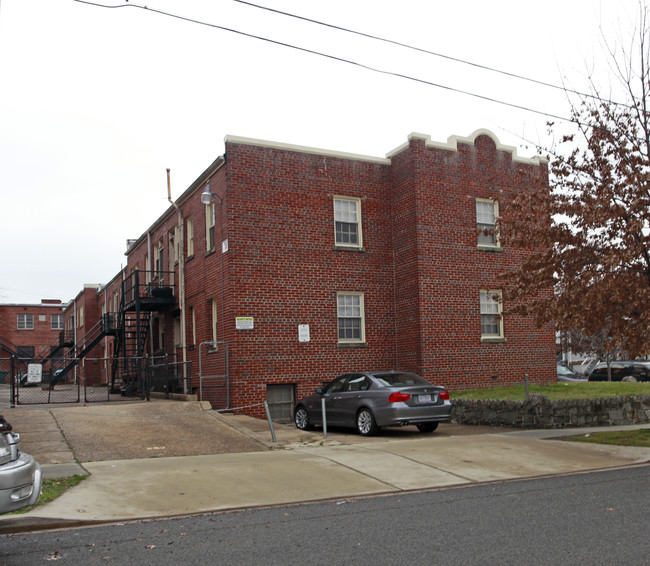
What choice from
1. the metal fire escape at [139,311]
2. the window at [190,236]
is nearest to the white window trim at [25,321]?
the metal fire escape at [139,311]

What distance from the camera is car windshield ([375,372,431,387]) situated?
14.3 m

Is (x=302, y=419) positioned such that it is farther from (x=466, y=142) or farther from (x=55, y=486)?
(x=466, y=142)

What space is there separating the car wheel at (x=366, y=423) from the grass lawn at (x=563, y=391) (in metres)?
3.99

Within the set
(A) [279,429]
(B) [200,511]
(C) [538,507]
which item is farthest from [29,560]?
(A) [279,429]

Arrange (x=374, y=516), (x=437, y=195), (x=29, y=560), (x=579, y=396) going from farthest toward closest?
1. (x=437, y=195)
2. (x=579, y=396)
3. (x=374, y=516)
4. (x=29, y=560)

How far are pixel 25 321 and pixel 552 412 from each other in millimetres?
60860

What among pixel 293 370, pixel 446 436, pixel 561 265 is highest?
pixel 561 265

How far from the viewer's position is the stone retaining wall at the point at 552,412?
15.5 meters

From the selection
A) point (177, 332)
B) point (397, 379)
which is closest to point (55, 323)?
point (177, 332)

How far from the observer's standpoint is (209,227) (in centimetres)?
2044

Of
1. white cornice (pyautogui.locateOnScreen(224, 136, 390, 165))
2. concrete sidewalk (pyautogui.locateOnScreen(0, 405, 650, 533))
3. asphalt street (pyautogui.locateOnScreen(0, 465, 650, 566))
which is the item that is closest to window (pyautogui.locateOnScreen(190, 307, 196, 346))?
white cornice (pyautogui.locateOnScreen(224, 136, 390, 165))

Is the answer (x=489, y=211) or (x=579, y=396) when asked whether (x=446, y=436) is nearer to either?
(x=579, y=396)

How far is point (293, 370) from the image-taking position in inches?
750

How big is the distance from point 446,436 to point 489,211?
9.30 m
